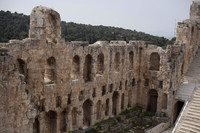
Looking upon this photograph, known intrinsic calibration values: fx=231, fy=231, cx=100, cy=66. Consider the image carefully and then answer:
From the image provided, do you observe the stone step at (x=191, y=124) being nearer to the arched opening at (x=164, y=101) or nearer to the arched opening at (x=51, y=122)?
the arched opening at (x=164, y=101)

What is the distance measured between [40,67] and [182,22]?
19.3 meters

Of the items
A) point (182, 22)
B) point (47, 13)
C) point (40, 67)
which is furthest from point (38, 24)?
point (182, 22)

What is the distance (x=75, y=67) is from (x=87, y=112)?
16.4 ft

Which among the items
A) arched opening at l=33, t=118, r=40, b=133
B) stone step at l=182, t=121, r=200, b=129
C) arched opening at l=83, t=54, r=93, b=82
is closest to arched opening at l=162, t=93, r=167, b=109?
stone step at l=182, t=121, r=200, b=129

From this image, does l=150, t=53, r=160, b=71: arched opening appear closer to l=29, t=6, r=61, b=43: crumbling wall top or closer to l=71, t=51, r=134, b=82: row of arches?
l=71, t=51, r=134, b=82: row of arches

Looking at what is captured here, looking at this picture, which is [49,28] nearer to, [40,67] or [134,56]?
[40,67]

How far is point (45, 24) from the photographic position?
683 inches

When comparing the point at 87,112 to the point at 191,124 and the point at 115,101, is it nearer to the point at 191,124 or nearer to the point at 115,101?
the point at 115,101

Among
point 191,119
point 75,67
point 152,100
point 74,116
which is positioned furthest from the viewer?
point 152,100

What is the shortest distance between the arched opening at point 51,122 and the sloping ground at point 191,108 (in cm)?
1025

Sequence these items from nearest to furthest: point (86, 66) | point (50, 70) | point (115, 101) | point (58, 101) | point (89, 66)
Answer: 1. point (50, 70)
2. point (58, 101)
3. point (89, 66)
4. point (86, 66)
5. point (115, 101)

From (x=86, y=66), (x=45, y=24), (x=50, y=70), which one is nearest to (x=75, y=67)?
(x=86, y=66)

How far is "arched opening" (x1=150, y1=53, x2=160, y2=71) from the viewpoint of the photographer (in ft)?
91.8

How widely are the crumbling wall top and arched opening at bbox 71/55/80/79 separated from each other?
9.75ft
